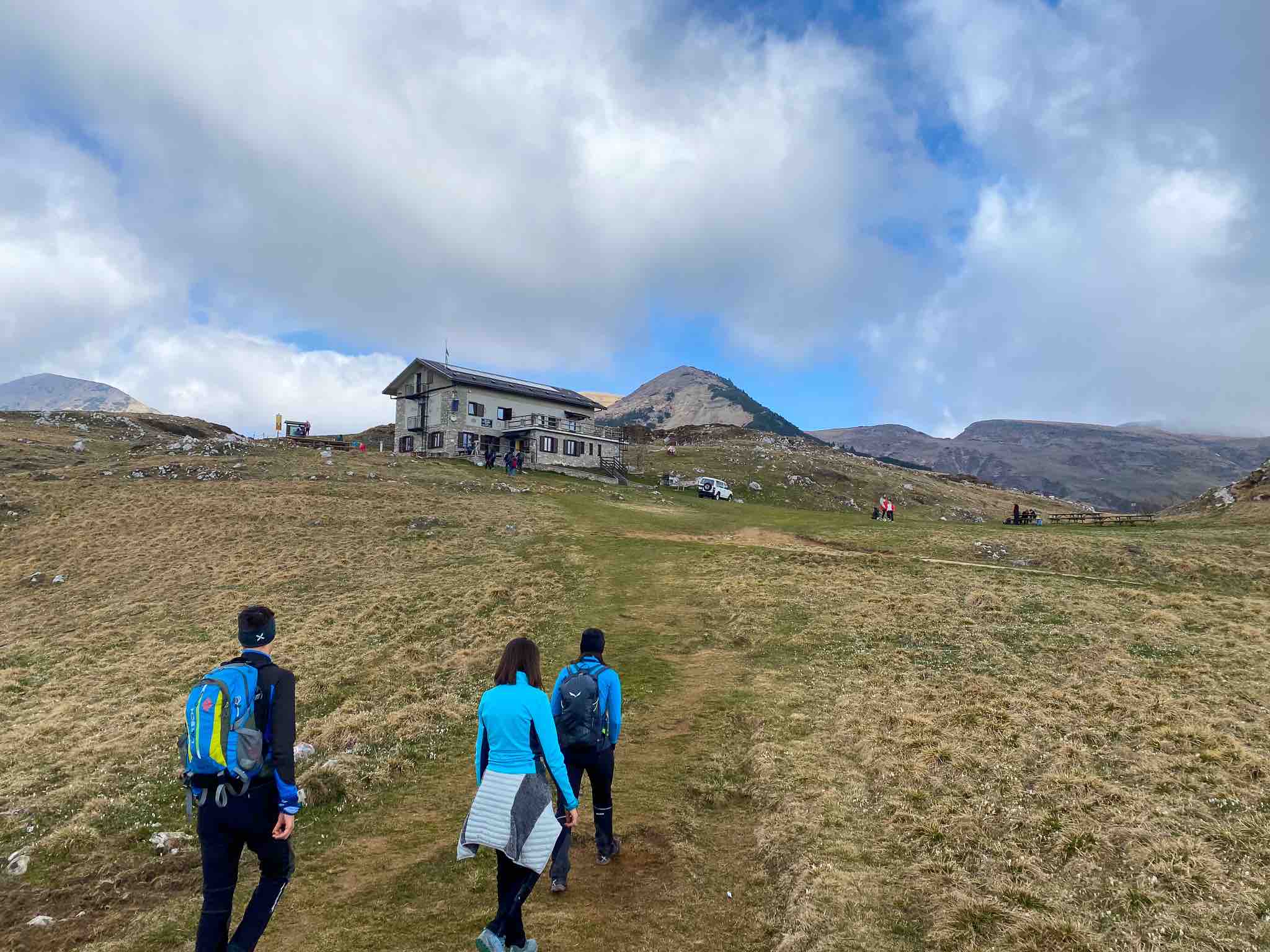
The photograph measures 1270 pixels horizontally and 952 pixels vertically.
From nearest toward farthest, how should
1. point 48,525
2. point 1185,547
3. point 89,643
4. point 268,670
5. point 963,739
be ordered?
point 268,670 → point 963,739 → point 89,643 → point 1185,547 → point 48,525

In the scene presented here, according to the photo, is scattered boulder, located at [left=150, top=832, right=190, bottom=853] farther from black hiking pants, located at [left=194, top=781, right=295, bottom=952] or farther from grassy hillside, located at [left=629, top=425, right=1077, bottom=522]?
grassy hillside, located at [left=629, top=425, right=1077, bottom=522]

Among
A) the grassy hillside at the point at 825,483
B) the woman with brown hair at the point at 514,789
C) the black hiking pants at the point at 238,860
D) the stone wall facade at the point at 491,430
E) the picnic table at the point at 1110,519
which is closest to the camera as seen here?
the black hiking pants at the point at 238,860

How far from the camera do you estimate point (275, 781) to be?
21.1ft

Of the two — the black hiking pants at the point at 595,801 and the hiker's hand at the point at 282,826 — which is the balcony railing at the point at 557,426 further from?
the hiker's hand at the point at 282,826

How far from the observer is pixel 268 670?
6.58 m

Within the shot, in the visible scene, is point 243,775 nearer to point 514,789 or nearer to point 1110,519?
point 514,789

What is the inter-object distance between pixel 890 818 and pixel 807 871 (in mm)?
2321

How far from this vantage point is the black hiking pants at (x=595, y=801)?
877 centimetres

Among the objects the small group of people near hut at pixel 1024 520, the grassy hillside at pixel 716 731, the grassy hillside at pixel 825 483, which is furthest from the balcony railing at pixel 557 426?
the small group of people near hut at pixel 1024 520

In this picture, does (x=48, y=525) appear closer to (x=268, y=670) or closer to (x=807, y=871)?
(x=268, y=670)

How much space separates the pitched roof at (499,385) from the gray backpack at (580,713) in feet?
217

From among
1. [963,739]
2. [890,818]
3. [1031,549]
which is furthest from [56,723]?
[1031,549]

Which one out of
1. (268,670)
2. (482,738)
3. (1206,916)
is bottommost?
(1206,916)

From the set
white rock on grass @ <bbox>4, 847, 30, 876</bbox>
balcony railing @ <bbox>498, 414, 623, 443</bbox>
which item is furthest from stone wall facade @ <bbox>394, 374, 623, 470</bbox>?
white rock on grass @ <bbox>4, 847, 30, 876</bbox>
